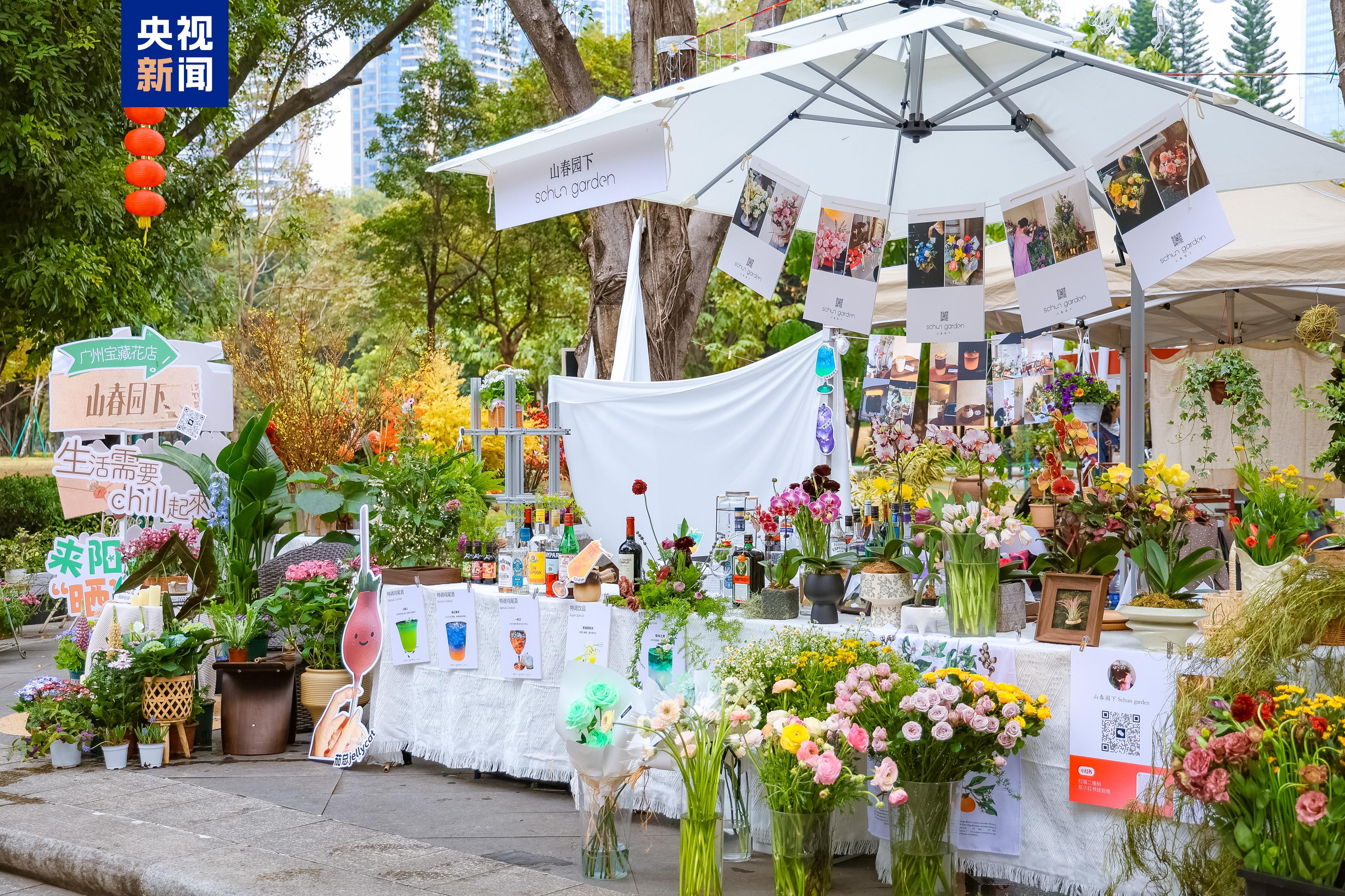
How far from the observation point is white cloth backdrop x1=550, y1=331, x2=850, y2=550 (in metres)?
7.06

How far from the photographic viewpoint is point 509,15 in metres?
15.5

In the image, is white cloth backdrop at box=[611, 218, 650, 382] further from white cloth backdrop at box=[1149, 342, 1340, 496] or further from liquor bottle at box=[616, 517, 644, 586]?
white cloth backdrop at box=[1149, 342, 1340, 496]

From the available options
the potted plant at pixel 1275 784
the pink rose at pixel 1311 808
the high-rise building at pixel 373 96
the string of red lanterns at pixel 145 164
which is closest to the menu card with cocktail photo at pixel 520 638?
the potted plant at pixel 1275 784

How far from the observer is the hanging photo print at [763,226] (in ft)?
18.0

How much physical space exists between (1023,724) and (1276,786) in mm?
831

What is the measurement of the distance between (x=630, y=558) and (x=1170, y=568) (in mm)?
2092

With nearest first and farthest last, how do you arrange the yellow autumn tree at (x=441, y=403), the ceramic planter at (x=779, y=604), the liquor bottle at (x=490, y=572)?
the ceramic planter at (x=779, y=604) → the liquor bottle at (x=490, y=572) → the yellow autumn tree at (x=441, y=403)

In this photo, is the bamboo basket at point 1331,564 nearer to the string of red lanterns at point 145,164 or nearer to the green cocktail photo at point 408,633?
the green cocktail photo at point 408,633

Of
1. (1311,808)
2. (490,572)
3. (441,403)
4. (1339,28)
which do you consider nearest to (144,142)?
(490,572)

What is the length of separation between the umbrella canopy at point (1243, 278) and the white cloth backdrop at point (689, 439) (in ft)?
2.70

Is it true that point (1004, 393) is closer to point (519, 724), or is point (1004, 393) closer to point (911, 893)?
point (519, 724)

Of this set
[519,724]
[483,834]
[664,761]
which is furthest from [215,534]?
[664,761]

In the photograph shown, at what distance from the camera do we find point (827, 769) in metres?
3.48

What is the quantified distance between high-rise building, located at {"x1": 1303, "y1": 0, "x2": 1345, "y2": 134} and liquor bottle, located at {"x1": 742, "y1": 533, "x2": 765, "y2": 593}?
2.67 m
